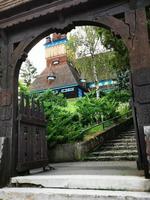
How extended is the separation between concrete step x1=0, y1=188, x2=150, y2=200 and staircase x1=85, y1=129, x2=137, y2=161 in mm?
4134

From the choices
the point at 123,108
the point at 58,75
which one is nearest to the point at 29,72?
the point at 58,75

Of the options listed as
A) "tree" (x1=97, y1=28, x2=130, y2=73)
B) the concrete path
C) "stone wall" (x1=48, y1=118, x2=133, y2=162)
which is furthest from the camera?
"tree" (x1=97, y1=28, x2=130, y2=73)

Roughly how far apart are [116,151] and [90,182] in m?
4.88

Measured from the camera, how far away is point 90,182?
11.5ft

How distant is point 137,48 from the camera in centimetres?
382

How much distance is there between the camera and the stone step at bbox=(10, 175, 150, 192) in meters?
3.19

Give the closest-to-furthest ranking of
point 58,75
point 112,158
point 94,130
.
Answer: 1. point 112,158
2. point 94,130
3. point 58,75

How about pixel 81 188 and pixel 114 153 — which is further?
pixel 114 153

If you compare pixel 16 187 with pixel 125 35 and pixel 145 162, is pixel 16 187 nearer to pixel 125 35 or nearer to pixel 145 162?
pixel 145 162

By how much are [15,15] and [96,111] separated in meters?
7.46

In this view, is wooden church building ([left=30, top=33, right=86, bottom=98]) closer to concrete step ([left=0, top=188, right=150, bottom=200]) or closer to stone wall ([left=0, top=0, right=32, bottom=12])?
stone wall ([left=0, top=0, right=32, bottom=12])

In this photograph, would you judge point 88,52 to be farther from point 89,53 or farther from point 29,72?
point 29,72

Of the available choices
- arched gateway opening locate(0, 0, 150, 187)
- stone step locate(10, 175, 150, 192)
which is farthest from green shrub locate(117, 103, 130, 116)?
stone step locate(10, 175, 150, 192)

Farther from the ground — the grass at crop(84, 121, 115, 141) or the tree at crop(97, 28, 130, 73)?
the tree at crop(97, 28, 130, 73)
